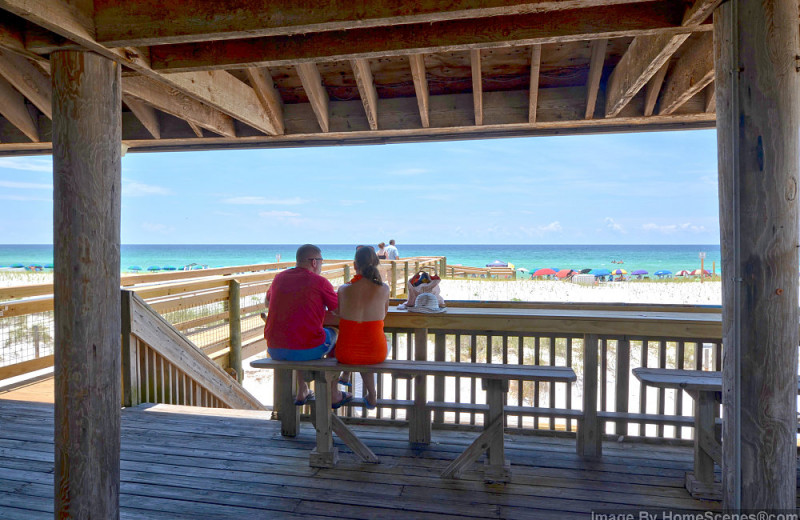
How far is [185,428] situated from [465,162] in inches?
2259

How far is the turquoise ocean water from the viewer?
44.6 metres

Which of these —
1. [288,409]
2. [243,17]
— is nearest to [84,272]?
[243,17]

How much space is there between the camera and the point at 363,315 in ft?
9.99

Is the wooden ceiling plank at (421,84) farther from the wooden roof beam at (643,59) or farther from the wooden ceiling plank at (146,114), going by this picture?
the wooden ceiling plank at (146,114)

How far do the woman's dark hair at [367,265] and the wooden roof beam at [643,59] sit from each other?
80.1 inches

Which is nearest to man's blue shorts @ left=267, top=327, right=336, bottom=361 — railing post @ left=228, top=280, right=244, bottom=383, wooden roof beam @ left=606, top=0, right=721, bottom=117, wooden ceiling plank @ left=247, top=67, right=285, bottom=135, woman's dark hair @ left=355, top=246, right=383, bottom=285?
woman's dark hair @ left=355, top=246, right=383, bottom=285

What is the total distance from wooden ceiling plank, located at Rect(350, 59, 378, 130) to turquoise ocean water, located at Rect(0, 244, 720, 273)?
124 ft

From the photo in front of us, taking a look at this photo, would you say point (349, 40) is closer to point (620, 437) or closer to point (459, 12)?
point (459, 12)

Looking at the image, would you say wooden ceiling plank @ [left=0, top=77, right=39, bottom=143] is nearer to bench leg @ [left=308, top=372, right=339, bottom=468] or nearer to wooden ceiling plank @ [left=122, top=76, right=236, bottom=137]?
wooden ceiling plank @ [left=122, top=76, right=236, bottom=137]

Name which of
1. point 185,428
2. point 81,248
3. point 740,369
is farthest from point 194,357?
point 740,369

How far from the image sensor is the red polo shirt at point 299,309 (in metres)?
3.13

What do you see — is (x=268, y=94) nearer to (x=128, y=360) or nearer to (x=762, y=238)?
(x=128, y=360)

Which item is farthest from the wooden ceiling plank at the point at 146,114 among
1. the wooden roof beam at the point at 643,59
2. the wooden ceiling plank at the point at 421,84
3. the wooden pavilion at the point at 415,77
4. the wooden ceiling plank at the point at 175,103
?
the wooden roof beam at the point at 643,59

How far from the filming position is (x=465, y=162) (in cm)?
5853
